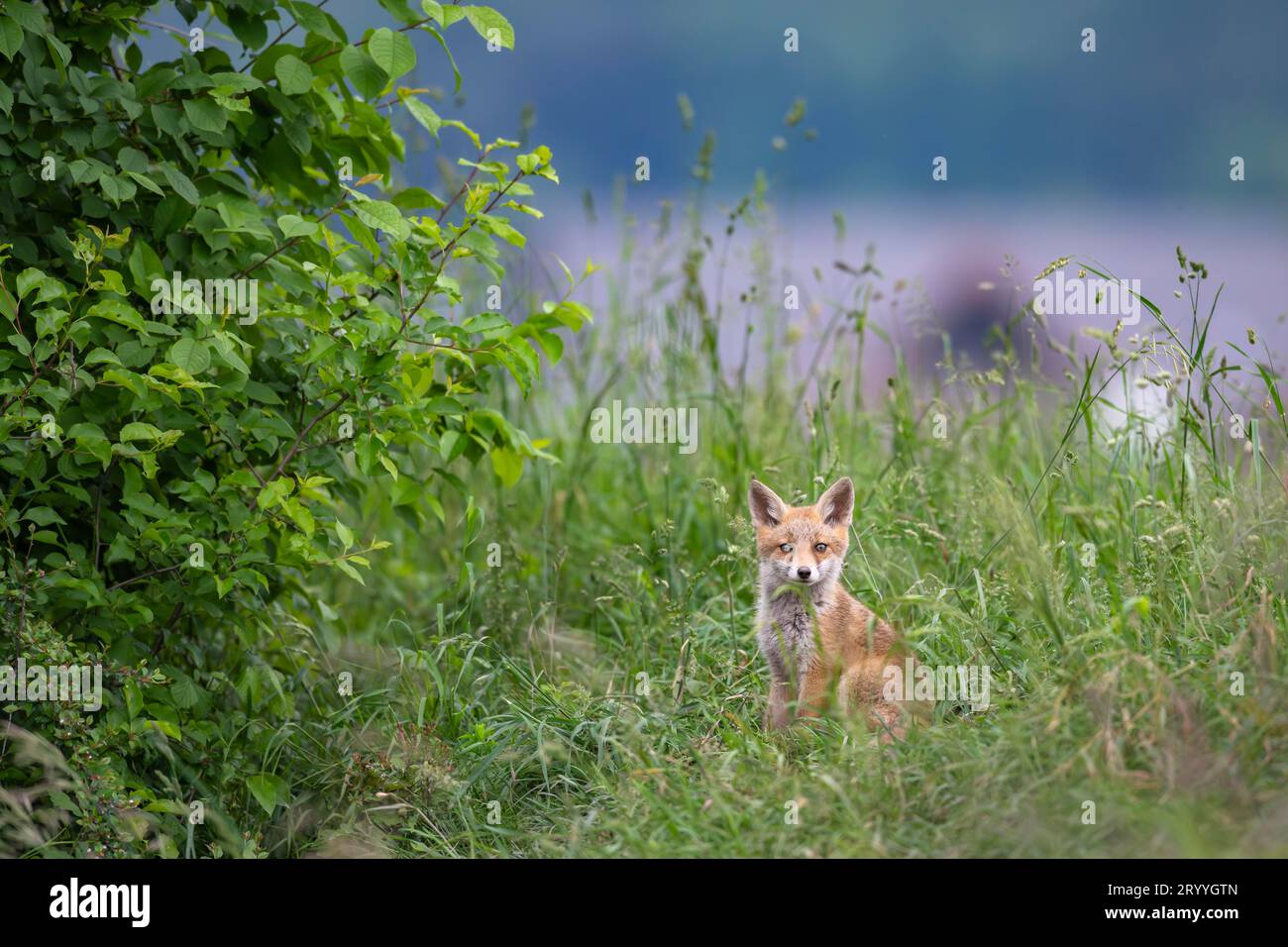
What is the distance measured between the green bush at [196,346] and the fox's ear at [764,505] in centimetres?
100

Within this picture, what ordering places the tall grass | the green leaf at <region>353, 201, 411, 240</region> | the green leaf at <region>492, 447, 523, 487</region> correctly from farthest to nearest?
the green leaf at <region>492, 447, 523, 487</region>
the green leaf at <region>353, 201, 411, 240</region>
the tall grass

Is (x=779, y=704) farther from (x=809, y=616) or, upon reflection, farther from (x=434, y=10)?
(x=434, y=10)

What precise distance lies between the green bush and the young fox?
3.85 feet

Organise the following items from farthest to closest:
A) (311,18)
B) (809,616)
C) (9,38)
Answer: (809,616) < (311,18) < (9,38)

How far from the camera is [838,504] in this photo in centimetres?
466

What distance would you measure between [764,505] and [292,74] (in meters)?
2.39

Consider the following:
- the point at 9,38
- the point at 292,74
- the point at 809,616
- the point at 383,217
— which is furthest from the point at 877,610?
→ the point at 9,38

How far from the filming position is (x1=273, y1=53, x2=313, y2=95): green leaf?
168 inches

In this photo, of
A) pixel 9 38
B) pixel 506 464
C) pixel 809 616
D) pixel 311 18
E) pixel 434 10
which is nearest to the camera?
pixel 9 38

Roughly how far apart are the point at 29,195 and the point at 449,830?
288cm

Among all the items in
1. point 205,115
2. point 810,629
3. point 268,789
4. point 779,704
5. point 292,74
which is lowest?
point 268,789

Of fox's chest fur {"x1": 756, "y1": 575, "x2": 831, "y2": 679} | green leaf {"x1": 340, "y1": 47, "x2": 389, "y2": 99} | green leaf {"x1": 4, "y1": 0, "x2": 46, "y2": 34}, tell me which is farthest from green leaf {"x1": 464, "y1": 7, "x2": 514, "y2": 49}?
fox's chest fur {"x1": 756, "y1": 575, "x2": 831, "y2": 679}

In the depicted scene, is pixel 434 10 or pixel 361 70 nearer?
pixel 434 10

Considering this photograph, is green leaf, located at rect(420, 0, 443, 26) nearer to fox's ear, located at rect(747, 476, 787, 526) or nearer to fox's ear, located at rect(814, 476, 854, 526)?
fox's ear, located at rect(747, 476, 787, 526)
